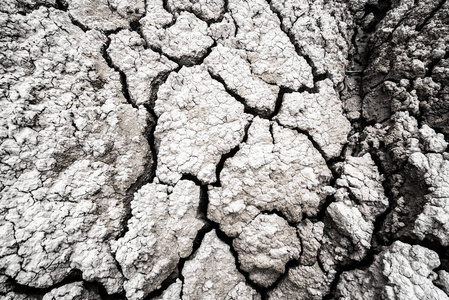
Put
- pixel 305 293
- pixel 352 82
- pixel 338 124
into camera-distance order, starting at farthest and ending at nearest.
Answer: pixel 352 82
pixel 338 124
pixel 305 293

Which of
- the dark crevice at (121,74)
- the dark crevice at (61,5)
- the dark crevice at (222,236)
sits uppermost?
the dark crevice at (61,5)

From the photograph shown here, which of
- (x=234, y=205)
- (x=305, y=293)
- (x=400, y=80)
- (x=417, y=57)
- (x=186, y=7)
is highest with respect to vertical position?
(x=417, y=57)

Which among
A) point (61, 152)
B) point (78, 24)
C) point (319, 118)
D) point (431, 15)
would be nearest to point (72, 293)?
point (61, 152)

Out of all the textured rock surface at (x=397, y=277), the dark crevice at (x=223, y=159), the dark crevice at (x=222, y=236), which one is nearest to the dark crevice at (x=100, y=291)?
the dark crevice at (x=222, y=236)

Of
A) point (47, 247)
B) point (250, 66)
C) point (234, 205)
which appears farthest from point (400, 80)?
point (47, 247)

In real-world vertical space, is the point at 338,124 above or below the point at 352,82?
below

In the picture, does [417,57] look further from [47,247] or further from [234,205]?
[47,247]

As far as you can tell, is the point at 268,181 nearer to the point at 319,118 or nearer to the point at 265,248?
the point at 265,248

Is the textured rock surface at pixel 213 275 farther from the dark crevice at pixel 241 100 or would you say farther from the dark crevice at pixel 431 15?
the dark crevice at pixel 431 15
